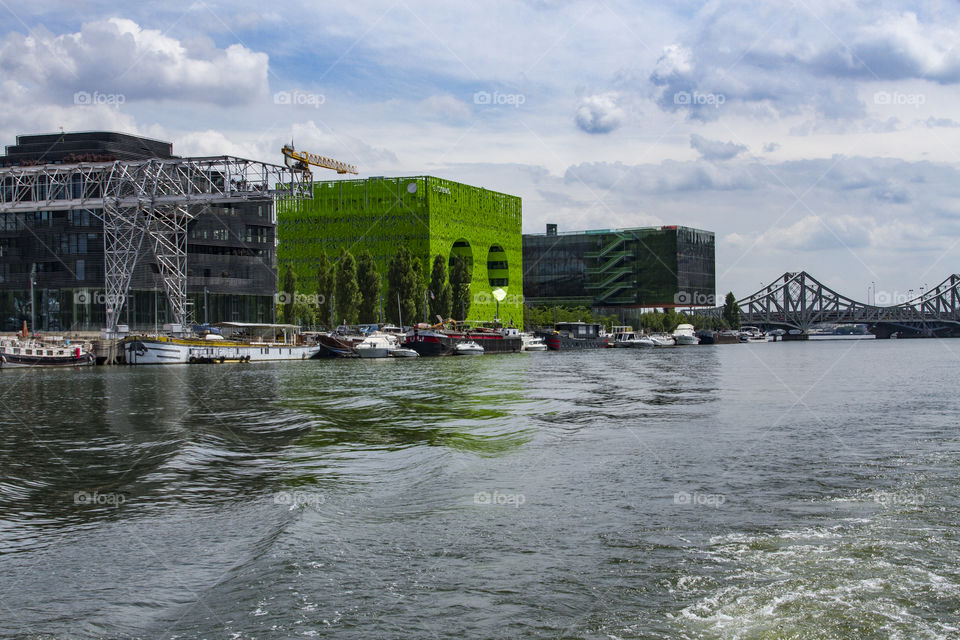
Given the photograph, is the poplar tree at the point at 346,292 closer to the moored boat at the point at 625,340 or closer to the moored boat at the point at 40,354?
the moored boat at the point at 40,354

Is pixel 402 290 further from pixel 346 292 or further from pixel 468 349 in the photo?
pixel 468 349

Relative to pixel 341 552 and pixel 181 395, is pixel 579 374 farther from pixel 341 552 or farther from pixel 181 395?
pixel 341 552

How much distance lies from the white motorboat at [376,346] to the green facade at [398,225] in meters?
45.1

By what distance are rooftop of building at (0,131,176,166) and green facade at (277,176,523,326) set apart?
163 ft

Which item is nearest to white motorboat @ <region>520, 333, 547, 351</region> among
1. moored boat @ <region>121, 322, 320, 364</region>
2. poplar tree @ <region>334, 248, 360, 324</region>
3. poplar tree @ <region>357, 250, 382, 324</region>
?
poplar tree @ <region>357, 250, 382, 324</region>

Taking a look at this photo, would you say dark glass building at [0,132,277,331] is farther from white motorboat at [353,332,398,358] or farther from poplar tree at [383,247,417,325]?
poplar tree at [383,247,417,325]

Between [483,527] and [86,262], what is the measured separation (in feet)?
319

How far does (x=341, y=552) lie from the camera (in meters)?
14.6

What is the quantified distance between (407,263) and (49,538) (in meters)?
116

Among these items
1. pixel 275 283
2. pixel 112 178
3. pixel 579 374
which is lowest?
pixel 579 374

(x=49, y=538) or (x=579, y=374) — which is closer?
(x=49, y=538)

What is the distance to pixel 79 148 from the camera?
10956 cm

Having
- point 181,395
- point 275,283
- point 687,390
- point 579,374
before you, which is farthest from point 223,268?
point 687,390

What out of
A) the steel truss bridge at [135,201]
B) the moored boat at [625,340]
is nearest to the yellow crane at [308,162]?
the steel truss bridge at [135,201]
